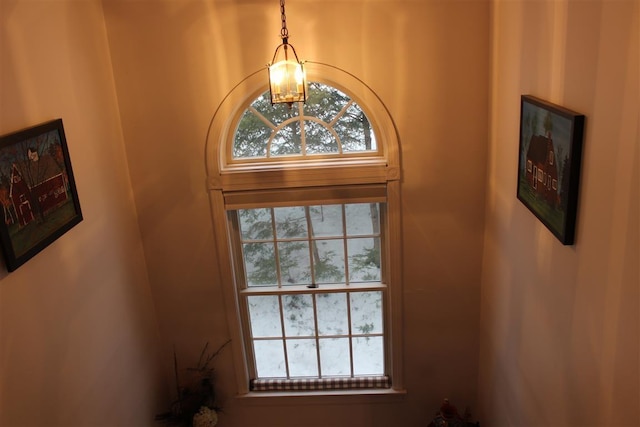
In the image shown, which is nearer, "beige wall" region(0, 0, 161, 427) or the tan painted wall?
"beige wall" region(0, 0, 161, 427)

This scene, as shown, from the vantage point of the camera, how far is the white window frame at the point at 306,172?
3.31 metres

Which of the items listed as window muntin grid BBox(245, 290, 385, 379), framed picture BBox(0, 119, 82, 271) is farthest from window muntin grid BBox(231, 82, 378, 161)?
framed picture BBox(0, 119, 82, 271)

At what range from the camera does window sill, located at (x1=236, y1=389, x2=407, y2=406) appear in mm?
4020

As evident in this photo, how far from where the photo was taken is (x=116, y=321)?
3309 millimetres

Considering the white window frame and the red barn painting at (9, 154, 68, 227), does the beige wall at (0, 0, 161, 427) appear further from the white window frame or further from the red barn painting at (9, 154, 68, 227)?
the white window frame

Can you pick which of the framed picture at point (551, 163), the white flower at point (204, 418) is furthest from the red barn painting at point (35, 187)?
the framed picture at point (551, 163)

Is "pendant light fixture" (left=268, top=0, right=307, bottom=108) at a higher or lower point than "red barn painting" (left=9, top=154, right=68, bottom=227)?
higher

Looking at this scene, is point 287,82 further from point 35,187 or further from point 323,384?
point 323,384

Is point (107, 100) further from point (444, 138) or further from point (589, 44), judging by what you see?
point (589, 44)

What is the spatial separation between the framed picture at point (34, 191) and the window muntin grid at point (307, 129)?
1133mm

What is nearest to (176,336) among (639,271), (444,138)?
(444,138)

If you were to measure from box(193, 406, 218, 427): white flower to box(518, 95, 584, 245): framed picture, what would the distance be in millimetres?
2548

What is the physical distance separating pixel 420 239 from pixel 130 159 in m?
1.91

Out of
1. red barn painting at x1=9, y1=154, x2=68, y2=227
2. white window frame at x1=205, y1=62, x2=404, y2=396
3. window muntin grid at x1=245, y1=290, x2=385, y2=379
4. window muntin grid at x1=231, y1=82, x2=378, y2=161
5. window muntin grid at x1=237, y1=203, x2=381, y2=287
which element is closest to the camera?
red barn painting at x1=9, y1=154, x2=68, y2=227
